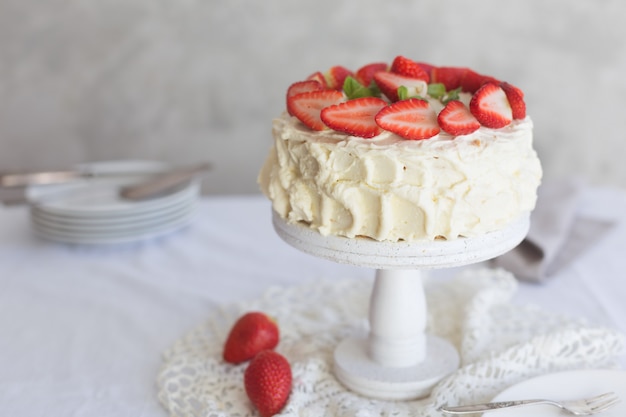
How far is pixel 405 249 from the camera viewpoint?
94cm

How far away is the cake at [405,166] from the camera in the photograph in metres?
0.93

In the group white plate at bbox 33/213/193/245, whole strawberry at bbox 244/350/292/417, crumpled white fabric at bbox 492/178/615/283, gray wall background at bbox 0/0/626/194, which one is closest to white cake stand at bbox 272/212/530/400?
whole strawberry at bbox 244/350/292/417

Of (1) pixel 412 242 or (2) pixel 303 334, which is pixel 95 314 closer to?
(2) pixel 303 334

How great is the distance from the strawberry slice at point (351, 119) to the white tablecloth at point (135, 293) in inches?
19.9

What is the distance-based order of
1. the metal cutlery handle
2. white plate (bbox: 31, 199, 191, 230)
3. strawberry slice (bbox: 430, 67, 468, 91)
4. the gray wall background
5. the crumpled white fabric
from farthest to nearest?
the gray wall background, white plate (bbox: 31, 199, 191, 230), the crumpled white fabric, strawberry slice (bbox: 430, 67, 468, 91), the metal cutlery handle

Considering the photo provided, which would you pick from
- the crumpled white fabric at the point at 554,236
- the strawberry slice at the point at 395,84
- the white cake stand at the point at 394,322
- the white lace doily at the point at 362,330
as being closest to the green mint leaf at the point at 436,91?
the strawberry slice at the point at 395,84

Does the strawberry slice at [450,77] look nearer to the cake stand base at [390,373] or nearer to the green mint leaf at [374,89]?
the green mint leaf at [374,89]

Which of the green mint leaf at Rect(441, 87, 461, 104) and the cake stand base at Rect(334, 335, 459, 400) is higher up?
the green mint leaf at Rect(441, 87, 461, 104)

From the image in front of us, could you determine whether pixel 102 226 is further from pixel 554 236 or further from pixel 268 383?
pixel 554 236

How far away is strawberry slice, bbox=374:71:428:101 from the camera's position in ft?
3.51

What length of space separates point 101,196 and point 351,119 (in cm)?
100

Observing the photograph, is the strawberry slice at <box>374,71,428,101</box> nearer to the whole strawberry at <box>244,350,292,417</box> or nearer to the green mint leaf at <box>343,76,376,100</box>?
the green mint leaf at <box>343,76,376,100</box>

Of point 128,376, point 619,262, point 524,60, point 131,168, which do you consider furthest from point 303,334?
point 524,60

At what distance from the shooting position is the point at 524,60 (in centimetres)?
248
